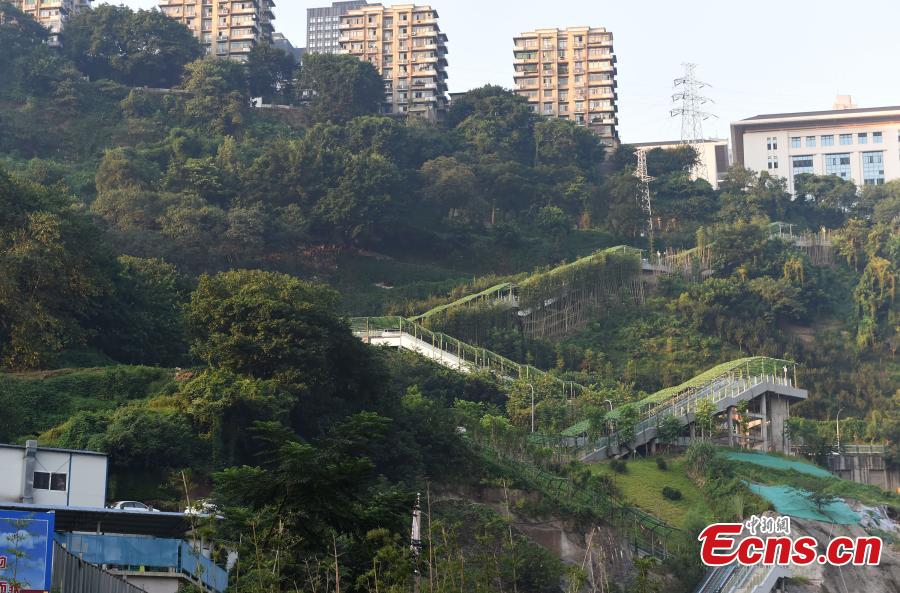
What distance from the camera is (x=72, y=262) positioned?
4838cm

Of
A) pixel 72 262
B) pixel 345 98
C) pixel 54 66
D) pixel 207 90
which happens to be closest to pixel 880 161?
pixel 345 98

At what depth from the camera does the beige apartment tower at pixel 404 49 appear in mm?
105312

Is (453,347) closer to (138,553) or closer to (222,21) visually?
(138,553)

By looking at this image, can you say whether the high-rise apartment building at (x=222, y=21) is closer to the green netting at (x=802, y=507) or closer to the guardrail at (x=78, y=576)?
the green netting at (x=802, y=507)

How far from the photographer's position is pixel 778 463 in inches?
2141

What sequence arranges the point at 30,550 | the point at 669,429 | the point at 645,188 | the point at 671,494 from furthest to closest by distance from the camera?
the point at 645,188, the point at 669,429, the point at 671,494, the point at 30,550

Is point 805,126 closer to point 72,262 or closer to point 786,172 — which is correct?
point 786,172

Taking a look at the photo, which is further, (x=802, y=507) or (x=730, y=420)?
(x=730, y=420)

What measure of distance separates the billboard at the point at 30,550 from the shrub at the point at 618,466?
33997 mm

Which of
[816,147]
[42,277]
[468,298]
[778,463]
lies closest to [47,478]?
[42,277]

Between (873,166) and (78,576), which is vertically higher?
(873,166)

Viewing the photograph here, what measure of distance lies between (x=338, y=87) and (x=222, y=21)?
20.6 meters

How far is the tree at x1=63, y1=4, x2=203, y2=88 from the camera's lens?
306 feet

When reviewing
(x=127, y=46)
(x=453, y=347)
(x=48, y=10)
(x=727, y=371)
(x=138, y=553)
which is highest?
(x=48, y=10)
